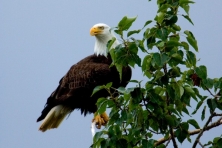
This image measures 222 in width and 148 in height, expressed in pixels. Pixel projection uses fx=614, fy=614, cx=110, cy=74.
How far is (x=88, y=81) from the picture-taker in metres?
5.49

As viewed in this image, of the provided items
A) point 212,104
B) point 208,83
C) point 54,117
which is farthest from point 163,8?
point 54,117

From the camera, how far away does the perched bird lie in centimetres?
541

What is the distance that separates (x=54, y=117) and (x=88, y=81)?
61cm

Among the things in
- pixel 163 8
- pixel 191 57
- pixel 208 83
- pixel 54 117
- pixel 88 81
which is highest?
pixel 163 8

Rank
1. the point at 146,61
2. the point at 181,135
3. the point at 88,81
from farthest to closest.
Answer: the point at 88,81 → the point at 181,135 → the point at 146,61

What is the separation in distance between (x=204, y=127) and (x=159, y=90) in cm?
31

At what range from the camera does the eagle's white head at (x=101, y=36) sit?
554 cm

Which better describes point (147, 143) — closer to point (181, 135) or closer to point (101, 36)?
point (181, 135)

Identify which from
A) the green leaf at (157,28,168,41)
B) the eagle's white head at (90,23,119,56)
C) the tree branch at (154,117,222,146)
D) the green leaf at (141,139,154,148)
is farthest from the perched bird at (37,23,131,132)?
the green leaf at (157,28,168,41)

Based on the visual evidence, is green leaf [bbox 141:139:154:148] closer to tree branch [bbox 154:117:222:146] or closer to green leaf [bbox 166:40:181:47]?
tree branch [bbox 154:117:222:146]

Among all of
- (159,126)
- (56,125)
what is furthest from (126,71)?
(159,126)

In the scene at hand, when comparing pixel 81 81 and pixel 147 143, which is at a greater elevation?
pixel 81 81

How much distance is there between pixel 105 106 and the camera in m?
2.97

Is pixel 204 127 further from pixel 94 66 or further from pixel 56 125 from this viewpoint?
pixel 56 125
